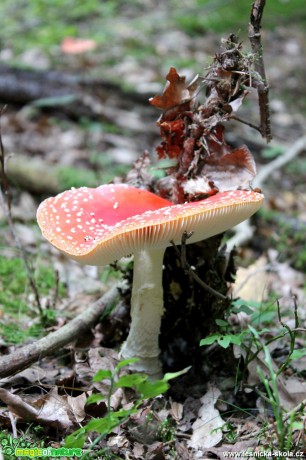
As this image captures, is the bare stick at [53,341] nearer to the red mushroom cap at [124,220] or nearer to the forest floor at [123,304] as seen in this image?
the forest floor at [123,304]

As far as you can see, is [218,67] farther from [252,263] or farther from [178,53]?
[178,53]

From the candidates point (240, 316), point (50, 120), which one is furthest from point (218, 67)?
point (50, 120)

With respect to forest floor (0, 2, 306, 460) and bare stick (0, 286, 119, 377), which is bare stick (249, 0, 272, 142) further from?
bare stick (0, 286, 119, 377)

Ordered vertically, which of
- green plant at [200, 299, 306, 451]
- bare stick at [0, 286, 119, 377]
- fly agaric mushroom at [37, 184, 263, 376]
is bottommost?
bare stick at [0, 286, 119, 377]
